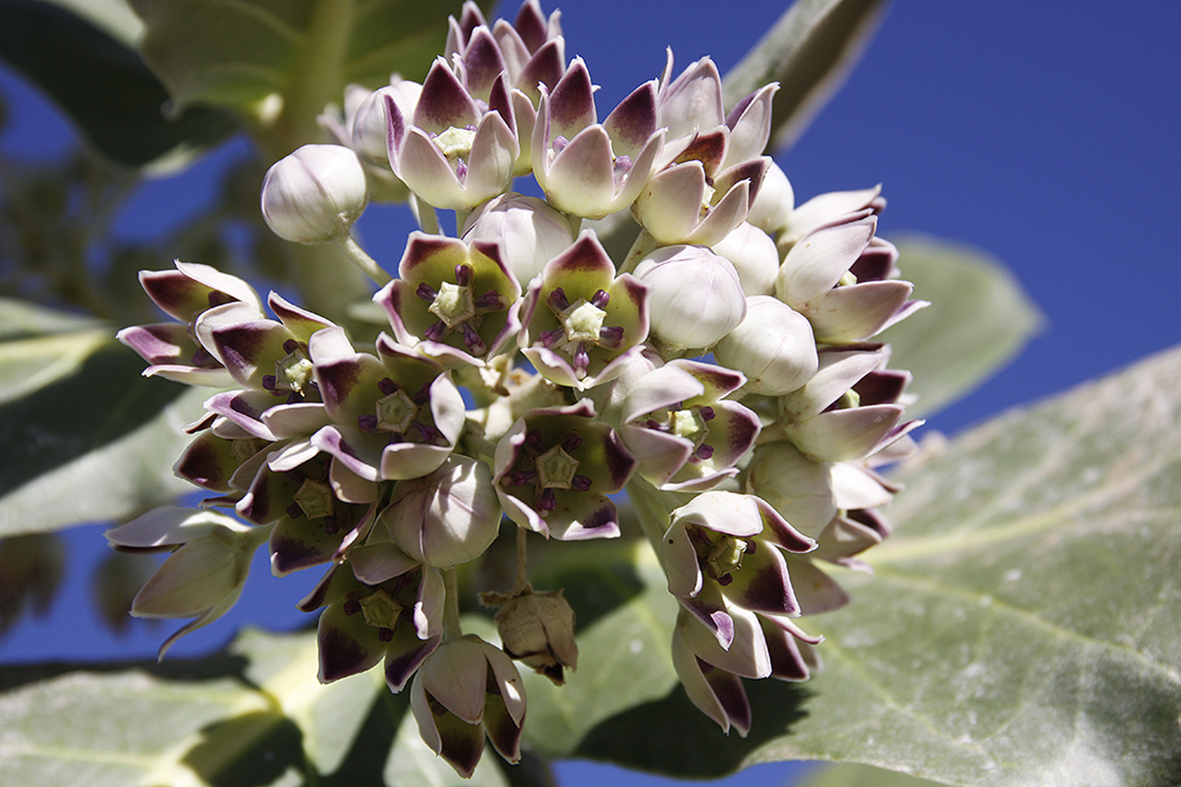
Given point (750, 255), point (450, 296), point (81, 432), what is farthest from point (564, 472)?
point (81, 432)

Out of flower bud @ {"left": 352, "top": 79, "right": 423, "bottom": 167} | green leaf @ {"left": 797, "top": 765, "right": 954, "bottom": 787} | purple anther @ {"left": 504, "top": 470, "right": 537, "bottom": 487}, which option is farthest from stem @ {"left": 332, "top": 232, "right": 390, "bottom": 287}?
green leaf @ {"left": 797, "top": 765, "right": 954, "bottom": 787}

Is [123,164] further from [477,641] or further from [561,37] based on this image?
[477,641]

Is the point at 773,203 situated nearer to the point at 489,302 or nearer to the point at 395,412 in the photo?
the point at 489,302

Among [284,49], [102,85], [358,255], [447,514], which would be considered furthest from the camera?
[102,85]

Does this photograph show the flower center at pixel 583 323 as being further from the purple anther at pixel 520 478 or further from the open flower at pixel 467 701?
the open flower at pixel 467 701

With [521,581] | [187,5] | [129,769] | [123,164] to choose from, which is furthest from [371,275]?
[123,164]

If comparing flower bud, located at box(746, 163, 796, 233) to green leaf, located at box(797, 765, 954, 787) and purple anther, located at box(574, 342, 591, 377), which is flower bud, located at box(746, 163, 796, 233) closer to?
purple anther, located at box(574, 342, 591, 377)

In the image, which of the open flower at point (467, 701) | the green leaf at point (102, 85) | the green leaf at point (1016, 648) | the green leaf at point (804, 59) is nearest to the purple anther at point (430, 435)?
the open flower at point (467, 701)
